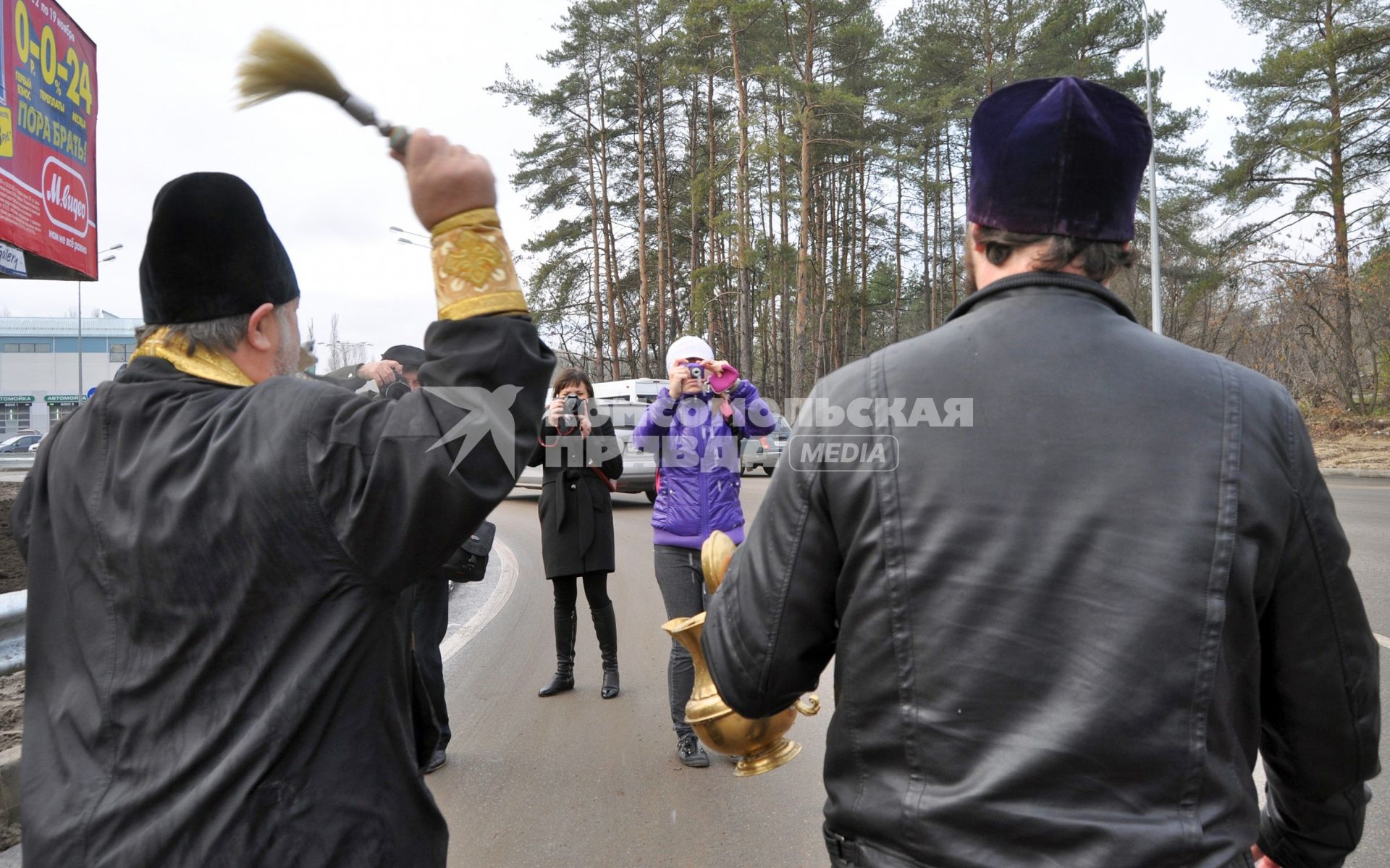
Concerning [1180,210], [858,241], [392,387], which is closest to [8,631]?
[392,387]

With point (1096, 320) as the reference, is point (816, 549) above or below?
below

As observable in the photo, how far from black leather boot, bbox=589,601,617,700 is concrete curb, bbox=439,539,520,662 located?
1.01 meters

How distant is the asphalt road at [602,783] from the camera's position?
11.9 ft

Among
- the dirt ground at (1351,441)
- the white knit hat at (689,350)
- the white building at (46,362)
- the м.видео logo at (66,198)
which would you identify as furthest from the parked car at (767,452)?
the white building at (46,362)

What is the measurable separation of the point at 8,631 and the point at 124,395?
120 inches

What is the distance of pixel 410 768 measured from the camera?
5.43 feet

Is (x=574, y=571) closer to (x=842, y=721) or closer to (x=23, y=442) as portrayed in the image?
(x=842, y=721)

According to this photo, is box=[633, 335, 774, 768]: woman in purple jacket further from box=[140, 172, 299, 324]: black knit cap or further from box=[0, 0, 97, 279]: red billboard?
box=[0, 0, 97, 279]: red billboard

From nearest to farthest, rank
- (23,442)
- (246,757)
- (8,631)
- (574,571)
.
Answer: (246,757)
(8,631)
(574,571)
(23,442)

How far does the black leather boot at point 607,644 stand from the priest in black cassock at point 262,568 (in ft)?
13.7

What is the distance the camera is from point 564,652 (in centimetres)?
588

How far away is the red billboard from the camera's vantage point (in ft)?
31.9

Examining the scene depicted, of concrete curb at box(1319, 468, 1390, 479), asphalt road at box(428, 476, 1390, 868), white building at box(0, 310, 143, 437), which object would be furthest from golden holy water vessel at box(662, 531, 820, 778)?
white building at box(0, 310, 143, 437)

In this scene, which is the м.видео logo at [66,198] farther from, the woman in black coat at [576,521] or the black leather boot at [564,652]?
the black leather boot at [564,652]
